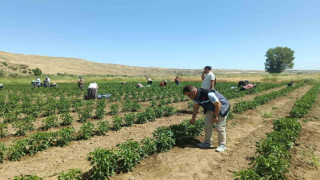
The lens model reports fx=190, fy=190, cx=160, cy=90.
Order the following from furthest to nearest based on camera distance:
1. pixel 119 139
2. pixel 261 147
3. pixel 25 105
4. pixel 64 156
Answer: pixel 25 105 < pixel 119 139 < pixel 64 156 < pixel 261 147

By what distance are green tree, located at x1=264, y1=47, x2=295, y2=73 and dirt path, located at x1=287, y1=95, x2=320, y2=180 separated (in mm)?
85947

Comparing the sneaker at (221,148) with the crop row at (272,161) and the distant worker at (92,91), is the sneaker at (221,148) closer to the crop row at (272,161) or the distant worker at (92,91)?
the crop row at (272,161)

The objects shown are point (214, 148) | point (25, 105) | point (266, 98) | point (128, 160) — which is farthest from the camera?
point (266, 98)

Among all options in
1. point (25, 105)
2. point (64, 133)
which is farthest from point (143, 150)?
point (25, 105)

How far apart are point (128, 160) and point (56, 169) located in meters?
1.97

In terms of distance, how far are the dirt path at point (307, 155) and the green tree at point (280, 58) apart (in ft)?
282

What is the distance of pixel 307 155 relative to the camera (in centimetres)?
566

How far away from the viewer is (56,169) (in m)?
4.95

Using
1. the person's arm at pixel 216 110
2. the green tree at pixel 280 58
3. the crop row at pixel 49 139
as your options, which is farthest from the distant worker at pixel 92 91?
the green tree at pixel 280 58

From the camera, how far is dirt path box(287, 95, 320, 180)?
4.58 m

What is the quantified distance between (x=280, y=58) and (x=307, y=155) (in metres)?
91.1

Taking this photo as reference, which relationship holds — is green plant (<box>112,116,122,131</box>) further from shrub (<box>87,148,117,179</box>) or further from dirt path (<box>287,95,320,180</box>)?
dirt path (<box>287,95,320,180</box>)

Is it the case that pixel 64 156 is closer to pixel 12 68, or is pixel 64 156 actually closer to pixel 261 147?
pixel 261 147

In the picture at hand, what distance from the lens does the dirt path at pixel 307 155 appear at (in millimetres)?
4582
